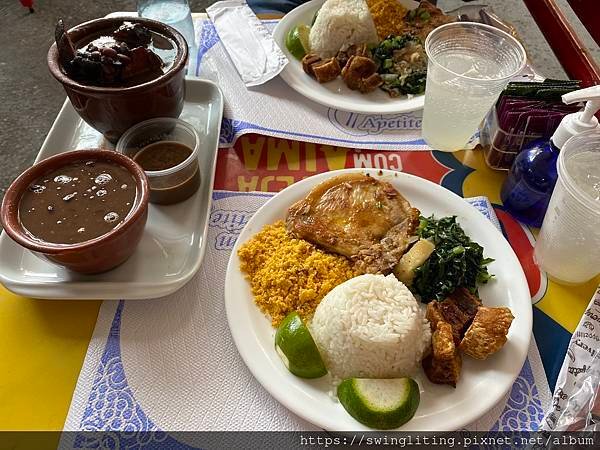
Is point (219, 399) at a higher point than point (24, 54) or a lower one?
higher

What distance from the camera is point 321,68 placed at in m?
1.92

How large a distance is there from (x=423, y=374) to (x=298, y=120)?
3.49 feet

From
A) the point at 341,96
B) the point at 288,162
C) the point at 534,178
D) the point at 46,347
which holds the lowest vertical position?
the point at 46,347

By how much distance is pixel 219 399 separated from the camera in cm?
119

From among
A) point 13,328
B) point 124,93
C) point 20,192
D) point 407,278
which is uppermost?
point 124,93

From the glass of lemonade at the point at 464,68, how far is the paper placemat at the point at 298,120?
0.16 meters

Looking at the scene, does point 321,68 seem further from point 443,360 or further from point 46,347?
point 46,347

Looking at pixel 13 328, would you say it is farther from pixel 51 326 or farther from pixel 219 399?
pixel 219 399

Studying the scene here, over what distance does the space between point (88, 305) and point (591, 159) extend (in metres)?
1.41

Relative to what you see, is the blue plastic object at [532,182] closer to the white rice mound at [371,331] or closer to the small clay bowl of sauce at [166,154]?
the white rice mound at [371,331]

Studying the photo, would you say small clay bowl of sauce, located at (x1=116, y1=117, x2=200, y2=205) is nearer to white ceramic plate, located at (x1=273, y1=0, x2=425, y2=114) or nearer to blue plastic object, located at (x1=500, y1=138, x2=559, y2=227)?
white ceramic plate, located at (x1=273, y1=0, x2=425, y2=114)

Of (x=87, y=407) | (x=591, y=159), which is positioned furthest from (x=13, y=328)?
(x=591, y=159)

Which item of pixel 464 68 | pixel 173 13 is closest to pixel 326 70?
pixel 464 68

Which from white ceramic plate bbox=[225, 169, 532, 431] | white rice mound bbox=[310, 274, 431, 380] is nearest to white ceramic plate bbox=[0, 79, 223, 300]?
white ceramic plate bbox=[225, 169, 532, 431]
